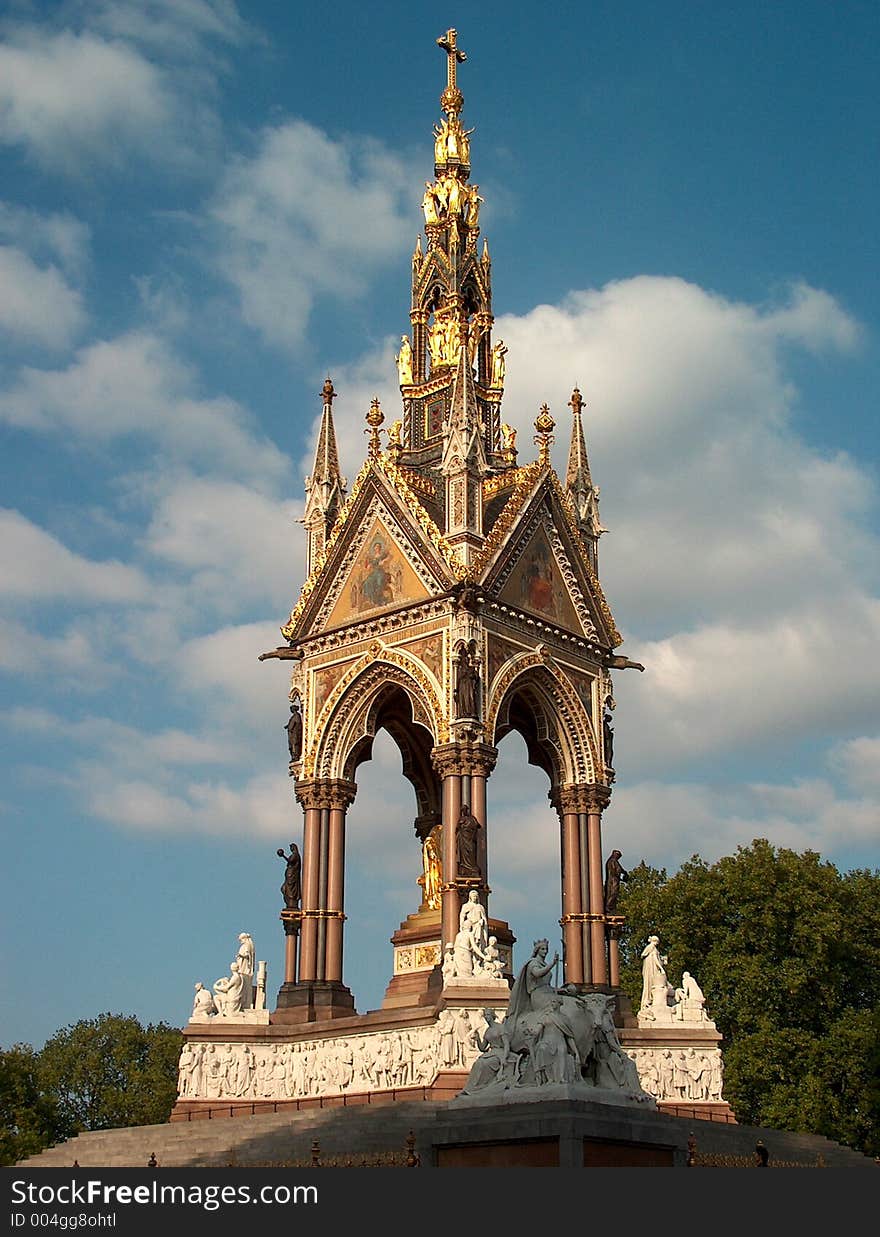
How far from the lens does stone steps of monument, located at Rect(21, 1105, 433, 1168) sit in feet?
72.9

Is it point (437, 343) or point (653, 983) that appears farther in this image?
point (437, 343)

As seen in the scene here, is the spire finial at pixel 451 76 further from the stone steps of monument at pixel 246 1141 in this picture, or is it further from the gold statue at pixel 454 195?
the stone steps of monument at pixel 246 1141

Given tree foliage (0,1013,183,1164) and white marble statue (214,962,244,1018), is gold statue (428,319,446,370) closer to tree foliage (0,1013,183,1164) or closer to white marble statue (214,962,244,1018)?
white marble statue (214,962,244,1018)

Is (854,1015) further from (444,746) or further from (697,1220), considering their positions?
(697,1220)

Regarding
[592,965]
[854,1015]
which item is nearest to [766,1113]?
[854,1015]

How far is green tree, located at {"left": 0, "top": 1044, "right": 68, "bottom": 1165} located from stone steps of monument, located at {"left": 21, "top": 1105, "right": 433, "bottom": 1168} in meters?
20.3

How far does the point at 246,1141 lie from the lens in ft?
76.8

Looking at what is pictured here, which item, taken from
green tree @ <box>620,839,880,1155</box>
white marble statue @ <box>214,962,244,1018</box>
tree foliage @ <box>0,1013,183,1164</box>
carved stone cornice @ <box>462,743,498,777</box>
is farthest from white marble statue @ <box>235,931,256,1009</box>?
tree foliage @ <box>0,1013,183,1164</box>

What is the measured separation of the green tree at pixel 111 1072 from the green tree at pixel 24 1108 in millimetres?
1246

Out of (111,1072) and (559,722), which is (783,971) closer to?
(559,722)

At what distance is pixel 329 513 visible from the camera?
33.6m

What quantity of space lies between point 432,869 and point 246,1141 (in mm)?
8945

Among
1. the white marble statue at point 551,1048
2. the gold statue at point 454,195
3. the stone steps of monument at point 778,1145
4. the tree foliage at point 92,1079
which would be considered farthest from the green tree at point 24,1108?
the white marble statue at point 551,1048

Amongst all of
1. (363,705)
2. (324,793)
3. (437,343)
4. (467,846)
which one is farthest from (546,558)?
(467,846)
